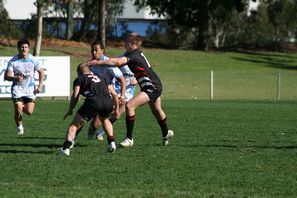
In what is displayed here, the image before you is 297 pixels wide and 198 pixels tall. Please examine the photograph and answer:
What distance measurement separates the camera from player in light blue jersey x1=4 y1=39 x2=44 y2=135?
55.7 feet

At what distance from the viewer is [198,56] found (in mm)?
54906

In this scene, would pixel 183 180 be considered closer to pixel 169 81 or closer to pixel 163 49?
pixel 169 81

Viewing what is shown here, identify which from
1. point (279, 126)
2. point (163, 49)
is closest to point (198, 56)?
point (163, 49)

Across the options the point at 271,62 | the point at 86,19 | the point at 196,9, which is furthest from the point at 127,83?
the point at 196,9

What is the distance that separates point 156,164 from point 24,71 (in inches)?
225

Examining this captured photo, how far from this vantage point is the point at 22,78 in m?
17.1

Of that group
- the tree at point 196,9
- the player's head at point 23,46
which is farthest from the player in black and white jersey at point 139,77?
the tree at point 196,9

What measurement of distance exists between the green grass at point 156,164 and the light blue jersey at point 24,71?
85 cm

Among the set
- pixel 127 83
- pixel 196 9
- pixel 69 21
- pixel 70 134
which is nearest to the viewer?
pixel 70 134

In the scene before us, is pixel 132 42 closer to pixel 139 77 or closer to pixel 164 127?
pixel 139 77

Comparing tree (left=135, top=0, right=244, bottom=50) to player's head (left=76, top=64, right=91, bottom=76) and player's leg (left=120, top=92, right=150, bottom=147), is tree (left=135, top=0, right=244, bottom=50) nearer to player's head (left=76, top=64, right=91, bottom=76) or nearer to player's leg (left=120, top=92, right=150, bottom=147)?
player's leg (left=120, top=92, right=150, bottom=147)

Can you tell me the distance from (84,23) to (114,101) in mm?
42823

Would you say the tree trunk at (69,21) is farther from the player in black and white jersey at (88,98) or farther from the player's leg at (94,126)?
the player in black and white jersey at (88,98)

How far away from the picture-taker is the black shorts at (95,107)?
12859 mm
